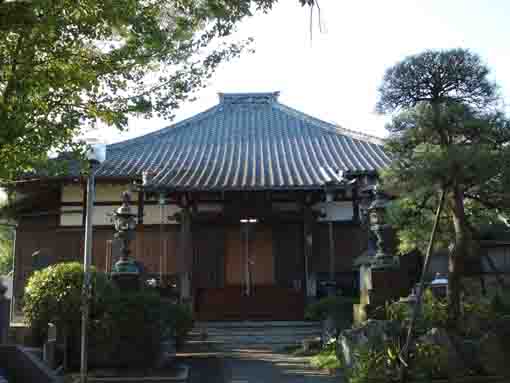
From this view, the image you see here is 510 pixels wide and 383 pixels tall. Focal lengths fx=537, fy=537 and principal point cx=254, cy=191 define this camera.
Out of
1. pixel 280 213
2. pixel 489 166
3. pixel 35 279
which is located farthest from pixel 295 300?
pixel 489 166

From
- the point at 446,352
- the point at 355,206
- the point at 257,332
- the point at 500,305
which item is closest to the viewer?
the point at 446,352

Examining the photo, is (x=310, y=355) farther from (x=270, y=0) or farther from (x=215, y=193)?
(x=270, y=0)

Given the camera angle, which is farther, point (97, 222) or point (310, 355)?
point (97, 222)

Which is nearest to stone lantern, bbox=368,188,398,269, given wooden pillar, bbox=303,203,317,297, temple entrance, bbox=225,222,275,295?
wooden pillar, bbox=303,203,317,297

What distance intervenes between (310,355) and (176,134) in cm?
1337

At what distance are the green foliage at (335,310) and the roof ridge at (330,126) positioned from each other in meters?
7.69

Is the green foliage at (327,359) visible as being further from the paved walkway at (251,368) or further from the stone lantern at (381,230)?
the stone lantern at (381,230)

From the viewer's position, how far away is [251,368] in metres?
10.6

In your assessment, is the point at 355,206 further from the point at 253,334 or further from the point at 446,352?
the point at 446,352

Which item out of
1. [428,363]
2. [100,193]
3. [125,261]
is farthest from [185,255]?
[428,363]

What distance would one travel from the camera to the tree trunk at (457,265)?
29.4 ft

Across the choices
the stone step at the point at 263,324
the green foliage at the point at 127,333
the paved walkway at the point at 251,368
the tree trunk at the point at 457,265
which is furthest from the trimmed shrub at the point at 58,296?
the tree trunk at the point at 457,265

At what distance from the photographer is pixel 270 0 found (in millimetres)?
6504

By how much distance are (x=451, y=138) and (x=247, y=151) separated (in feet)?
39.6
